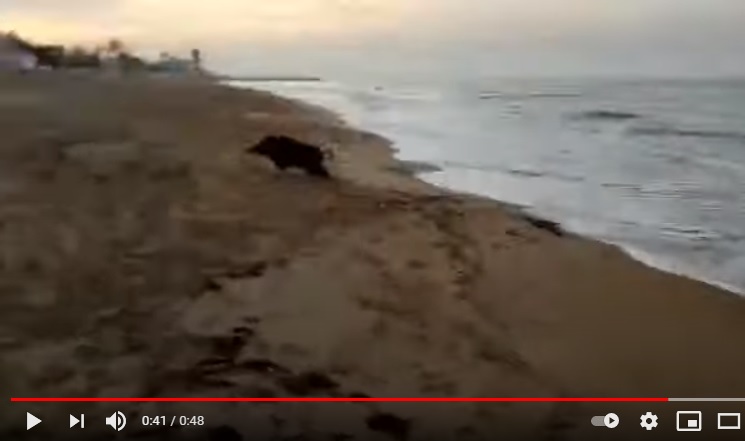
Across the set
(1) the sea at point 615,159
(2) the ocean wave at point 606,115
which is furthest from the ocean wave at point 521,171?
(2) the ocean wave at point 606,115

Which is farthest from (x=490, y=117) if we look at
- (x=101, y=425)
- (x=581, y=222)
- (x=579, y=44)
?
(x=101, y=425)

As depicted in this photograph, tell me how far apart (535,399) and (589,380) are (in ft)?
0.61

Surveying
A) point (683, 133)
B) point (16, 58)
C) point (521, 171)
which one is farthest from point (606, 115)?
point (16, 58)

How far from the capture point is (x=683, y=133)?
729cm

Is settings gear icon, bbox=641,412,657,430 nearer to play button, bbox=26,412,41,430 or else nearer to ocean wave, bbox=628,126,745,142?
play button, bbox=26,412,41,430

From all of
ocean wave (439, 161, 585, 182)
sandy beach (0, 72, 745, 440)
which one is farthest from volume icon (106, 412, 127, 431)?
ocean wave (439, 161, 585, 182)

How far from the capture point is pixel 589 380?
50.6 inches

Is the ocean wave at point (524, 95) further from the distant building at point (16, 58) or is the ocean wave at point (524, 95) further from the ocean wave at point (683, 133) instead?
the distant building at point (16, 58)

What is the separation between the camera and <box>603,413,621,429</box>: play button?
0.95m

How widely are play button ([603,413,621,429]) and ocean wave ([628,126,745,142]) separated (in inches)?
245

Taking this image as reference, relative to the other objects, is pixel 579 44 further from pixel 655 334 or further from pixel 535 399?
pixel 535 399

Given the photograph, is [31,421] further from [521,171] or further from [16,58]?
[16,58]

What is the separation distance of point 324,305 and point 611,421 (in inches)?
31.4

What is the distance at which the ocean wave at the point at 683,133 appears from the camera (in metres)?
6.82
